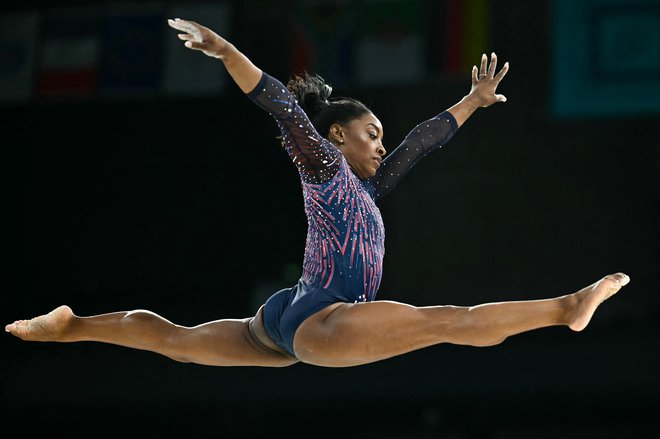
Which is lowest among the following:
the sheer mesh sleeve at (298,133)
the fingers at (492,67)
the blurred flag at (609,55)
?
the sheer mesh sleeve at (298,133)

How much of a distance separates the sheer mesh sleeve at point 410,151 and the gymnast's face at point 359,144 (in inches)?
6.8

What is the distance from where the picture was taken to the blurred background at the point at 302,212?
558cm

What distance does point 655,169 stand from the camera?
5.71 metres

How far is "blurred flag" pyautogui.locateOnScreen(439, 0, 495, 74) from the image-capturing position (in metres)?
5.91

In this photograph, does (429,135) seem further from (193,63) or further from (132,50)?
(132,50)

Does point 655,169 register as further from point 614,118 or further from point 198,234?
point 198,234

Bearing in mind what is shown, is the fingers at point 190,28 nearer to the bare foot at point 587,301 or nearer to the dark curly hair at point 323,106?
the dark curly hair at point 323,106

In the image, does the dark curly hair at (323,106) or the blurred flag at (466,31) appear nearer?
the dark curly hair at (323,106)

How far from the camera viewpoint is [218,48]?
259cm

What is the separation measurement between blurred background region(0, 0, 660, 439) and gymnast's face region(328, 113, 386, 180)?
2.73 m

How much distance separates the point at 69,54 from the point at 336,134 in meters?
3.91

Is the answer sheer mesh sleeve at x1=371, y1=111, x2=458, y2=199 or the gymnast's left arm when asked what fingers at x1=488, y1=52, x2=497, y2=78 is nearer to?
the gymnast's left arm

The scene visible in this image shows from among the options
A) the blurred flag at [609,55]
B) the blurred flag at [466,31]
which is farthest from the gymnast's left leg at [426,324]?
the blurred flag at [466,31]

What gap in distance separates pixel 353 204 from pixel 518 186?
3.13 m
